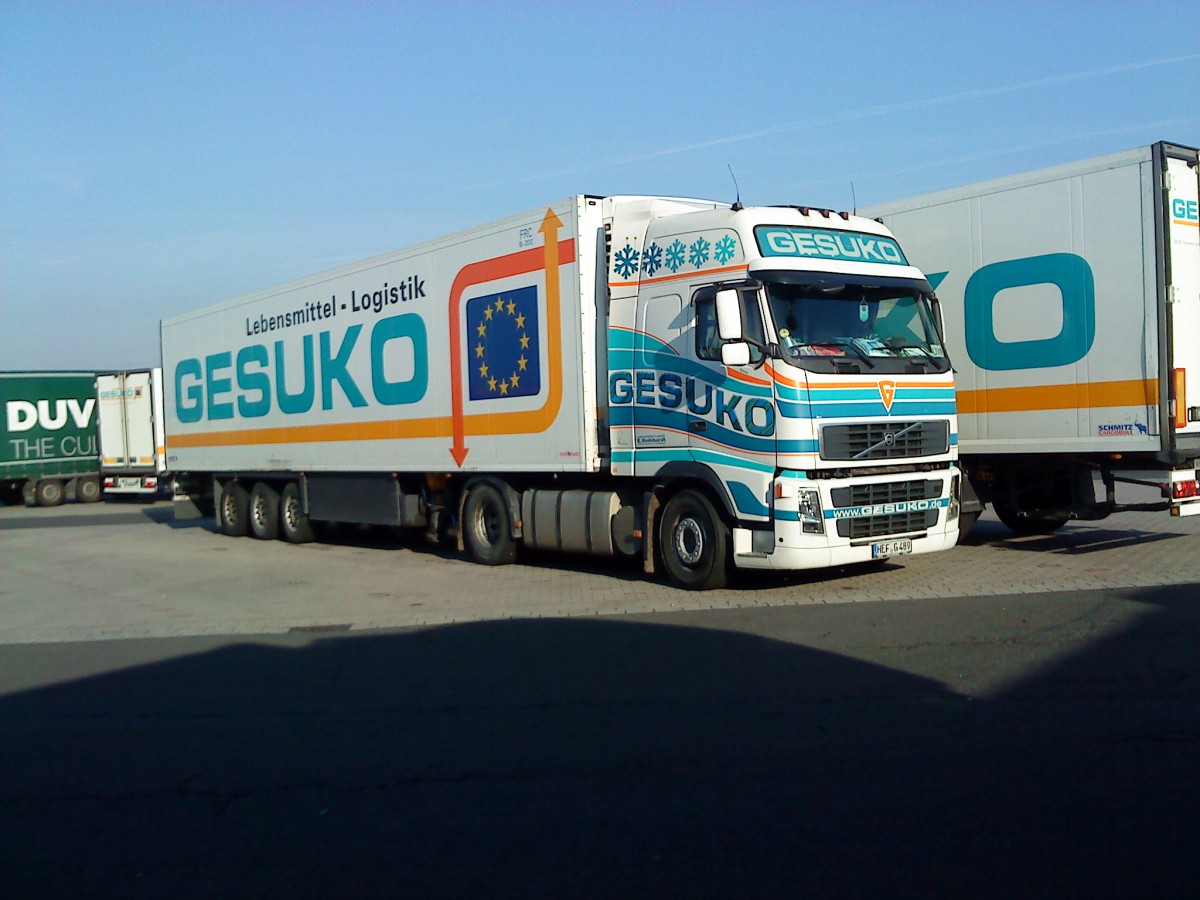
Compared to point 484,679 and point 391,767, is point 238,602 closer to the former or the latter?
point 484,679

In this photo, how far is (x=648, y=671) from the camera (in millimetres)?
8023

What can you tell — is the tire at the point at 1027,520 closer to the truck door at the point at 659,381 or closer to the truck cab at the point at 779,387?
the truck cab at the point at 779,387

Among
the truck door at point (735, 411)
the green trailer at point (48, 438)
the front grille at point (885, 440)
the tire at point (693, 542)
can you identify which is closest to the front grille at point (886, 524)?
the front grille at point (885, 440)

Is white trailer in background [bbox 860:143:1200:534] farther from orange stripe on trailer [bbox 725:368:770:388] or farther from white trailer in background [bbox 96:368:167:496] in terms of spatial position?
white trailer in background [bbox 96:368:167:496]

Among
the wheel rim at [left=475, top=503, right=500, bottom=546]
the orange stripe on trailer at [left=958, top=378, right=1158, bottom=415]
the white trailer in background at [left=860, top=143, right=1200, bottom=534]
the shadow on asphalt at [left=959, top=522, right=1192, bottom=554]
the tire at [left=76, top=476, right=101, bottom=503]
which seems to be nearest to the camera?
the white trailer in background at [left=860, top=143, right=1200, bottom=534]

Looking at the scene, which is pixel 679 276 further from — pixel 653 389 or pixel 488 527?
pixel 488 527

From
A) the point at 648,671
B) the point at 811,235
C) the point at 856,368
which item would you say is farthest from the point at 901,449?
the point at 648,671

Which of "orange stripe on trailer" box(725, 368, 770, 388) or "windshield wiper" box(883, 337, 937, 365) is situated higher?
"windshield wiper" box(883, 337, 937, 365)

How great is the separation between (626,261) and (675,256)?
2.35 feet

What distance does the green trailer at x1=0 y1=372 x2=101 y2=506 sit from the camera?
33.5 m

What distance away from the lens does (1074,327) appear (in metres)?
12.1

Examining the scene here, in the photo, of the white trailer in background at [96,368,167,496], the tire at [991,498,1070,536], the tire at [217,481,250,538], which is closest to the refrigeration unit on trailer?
the tire at [991,498,1070,536]

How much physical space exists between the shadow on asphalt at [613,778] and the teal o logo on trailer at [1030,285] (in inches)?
168

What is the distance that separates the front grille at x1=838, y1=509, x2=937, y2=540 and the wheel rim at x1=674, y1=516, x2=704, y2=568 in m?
1.46
